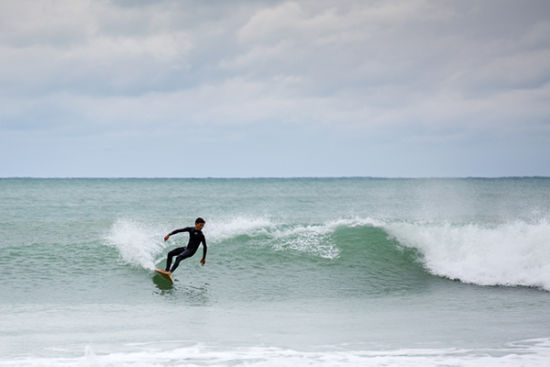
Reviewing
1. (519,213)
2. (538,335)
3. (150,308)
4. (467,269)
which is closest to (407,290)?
(467,269)

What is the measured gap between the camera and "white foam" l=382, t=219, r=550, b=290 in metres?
13.4

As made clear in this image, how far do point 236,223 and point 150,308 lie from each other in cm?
852

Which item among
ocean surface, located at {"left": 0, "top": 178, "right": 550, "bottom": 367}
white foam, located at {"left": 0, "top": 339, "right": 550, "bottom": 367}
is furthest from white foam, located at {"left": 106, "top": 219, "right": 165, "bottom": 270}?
white foam, located at {"left": 0, "top": 339, "right": 550, "bottom": 367}

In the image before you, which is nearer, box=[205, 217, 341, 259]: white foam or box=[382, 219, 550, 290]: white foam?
box=[382, 219, 550, 290]: white foam

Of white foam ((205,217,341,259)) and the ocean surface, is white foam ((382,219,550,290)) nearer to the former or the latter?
the ocean surface

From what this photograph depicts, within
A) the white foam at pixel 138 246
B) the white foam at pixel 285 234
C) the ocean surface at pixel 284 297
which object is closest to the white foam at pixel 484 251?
the ocean surface at pixel 284 297

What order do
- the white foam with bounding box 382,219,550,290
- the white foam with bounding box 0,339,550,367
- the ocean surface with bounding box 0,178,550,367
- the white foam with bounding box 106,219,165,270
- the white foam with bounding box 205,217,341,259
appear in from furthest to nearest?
the white foam with bounding box 205,217,341,259 → the white foam with bounding box 106,219,165,270 → the white foam with bounding box 382,219,550,290 → the ocean surface with bounding box 0,178,550,367 → the white foam with bounding box 0,339,550,367

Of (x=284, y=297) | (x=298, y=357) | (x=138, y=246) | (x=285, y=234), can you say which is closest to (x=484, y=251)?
(x=285, y=234)

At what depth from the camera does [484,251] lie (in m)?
15.2

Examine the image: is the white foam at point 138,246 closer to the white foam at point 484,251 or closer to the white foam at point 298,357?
the white foam at point 298,357

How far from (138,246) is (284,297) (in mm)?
6104

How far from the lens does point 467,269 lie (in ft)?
45.9

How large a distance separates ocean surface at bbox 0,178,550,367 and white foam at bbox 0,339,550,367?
3 cm

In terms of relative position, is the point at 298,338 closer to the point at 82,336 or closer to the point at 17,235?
the point at 82,336
